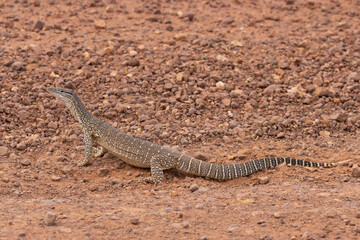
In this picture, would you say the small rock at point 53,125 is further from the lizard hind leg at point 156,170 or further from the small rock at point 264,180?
the small rock at point 264,180

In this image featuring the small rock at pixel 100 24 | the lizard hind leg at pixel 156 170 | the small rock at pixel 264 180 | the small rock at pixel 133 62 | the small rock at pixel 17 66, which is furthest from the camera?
the small rock at pixel 100 24

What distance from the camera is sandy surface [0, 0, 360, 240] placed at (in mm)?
8227

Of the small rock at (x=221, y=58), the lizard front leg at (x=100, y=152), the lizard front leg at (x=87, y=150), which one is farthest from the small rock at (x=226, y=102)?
the lizard front leg at (x=87, y=150)

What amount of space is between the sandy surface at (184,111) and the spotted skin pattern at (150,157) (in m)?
0.19

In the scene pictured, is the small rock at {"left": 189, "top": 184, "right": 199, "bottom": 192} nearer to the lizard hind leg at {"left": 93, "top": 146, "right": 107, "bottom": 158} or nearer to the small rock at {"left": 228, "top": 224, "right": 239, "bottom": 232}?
the small rock at {"left": 228, "top": 224, "right": 239, "bottom": 232}

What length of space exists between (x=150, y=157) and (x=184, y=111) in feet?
7.97

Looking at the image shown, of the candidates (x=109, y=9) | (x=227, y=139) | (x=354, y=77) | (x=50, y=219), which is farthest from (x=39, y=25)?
(x=50, y=219)

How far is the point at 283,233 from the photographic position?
7754mm

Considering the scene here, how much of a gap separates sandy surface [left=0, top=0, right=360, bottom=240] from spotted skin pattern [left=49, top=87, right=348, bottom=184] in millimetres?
185

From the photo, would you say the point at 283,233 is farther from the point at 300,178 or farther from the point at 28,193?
the point at 28,193

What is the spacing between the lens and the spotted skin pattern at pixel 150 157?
1033 centimetres

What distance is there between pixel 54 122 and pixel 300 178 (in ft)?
17.2

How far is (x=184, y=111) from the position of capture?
12.7m

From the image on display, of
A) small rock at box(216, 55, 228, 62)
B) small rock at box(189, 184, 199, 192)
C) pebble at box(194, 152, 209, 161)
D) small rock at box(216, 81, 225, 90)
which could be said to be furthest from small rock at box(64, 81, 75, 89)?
small rock at box(189, 184, 199, 192)
